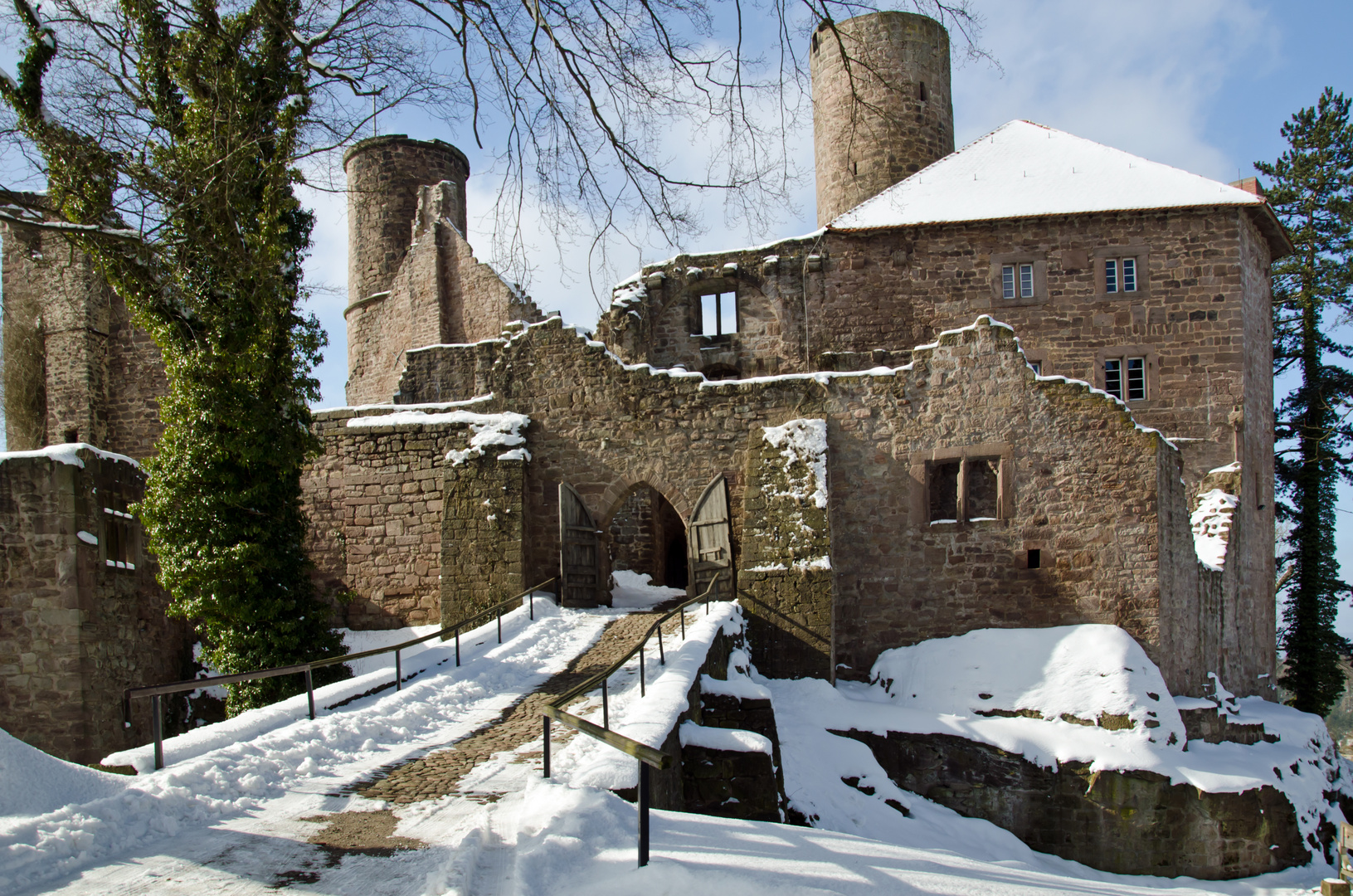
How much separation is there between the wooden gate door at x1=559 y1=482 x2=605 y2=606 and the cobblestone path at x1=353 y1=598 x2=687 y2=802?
10.5 ft

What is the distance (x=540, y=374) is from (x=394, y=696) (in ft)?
24.9

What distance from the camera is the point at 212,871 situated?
471 cm

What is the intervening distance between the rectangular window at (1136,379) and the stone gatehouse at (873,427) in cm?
4

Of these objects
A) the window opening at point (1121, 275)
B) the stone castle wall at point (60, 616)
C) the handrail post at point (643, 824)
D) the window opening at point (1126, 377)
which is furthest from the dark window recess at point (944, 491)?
the stone castle wall at point (60, 616)

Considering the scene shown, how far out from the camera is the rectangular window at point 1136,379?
1805cm

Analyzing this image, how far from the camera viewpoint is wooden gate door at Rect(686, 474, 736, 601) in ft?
47.0

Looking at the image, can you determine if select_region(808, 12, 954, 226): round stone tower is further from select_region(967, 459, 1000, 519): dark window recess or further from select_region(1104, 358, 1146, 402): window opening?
select_region(967, 459, 1000, 519): dark window recess

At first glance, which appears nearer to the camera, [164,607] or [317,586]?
[164,607]

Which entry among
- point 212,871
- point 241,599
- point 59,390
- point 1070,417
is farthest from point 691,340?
point 212,871

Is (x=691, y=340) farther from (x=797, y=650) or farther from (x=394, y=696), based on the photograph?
(x=394, y=696)

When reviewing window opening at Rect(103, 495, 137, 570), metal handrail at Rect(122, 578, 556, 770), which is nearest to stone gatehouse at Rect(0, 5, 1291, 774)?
window opening at Rect(103, 495, 137, 570)

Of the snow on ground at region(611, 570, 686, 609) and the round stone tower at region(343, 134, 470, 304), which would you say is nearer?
the snow on ground at region(611, 570, 686, 609)

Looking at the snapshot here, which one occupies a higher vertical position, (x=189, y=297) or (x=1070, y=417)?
(x=189, y=297)

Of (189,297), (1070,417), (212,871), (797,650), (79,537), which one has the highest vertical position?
(189,297)
